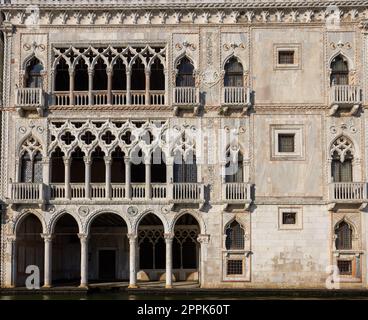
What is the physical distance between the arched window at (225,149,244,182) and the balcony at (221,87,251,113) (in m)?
2.07

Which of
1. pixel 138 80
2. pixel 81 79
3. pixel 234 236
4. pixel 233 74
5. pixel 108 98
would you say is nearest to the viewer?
pixel 234 236

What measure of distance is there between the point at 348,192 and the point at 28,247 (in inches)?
614

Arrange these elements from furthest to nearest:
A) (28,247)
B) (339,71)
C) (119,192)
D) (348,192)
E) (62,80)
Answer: (62,80), (28,247), (339,71), (119,192), (348,192)

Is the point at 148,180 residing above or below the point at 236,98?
below

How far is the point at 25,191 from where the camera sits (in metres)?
28.2

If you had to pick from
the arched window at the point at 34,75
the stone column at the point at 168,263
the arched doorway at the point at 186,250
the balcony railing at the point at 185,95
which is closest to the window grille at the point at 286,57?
the balcony railing at the point at 185,95

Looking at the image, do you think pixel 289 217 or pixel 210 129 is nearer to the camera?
pixel 289 217

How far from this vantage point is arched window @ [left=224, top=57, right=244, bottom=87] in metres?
29.2

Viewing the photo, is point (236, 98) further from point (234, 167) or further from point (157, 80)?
point (157, 80)

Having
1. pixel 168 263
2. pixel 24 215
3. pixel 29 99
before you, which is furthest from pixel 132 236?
pixel 29 99

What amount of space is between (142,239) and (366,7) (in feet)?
53.0

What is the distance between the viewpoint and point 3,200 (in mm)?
28484
